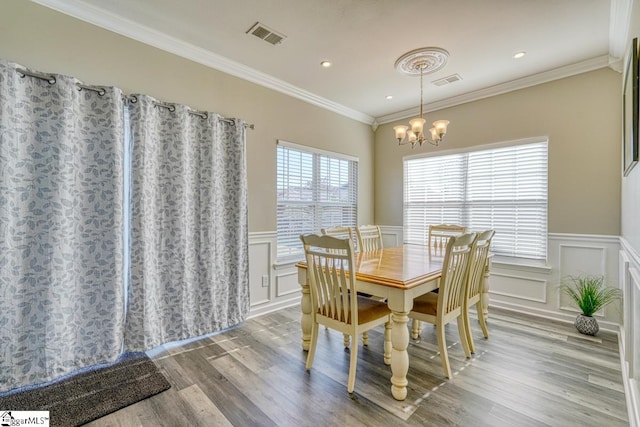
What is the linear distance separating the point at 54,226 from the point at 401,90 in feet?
12.5

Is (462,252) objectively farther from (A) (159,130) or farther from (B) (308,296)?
(A) (159,130)

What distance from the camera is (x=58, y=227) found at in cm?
202

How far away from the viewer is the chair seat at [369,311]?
202cm

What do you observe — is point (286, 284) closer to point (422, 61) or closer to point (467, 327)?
point (467, 327)

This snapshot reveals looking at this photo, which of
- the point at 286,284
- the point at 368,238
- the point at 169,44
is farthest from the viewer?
the point at 286,284

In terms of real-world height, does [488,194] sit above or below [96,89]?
below

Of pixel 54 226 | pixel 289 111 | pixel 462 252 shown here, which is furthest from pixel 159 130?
pixel 462 252

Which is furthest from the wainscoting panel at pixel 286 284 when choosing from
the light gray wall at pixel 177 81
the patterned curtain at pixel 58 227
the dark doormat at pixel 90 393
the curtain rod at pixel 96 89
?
the curtain rod at pixel 96 89

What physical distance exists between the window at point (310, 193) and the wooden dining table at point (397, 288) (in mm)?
1310

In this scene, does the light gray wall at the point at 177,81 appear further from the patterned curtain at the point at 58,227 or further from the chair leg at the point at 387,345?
the chair leg at the point at 387,345

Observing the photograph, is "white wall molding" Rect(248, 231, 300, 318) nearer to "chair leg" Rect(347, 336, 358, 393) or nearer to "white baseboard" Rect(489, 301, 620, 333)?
"chair leg" Rect(347, 336, 358, 393)

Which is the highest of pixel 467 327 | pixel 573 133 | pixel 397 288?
pixel 573 133

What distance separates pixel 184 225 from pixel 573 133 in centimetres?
417

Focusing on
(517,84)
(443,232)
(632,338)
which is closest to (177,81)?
(443,232)
